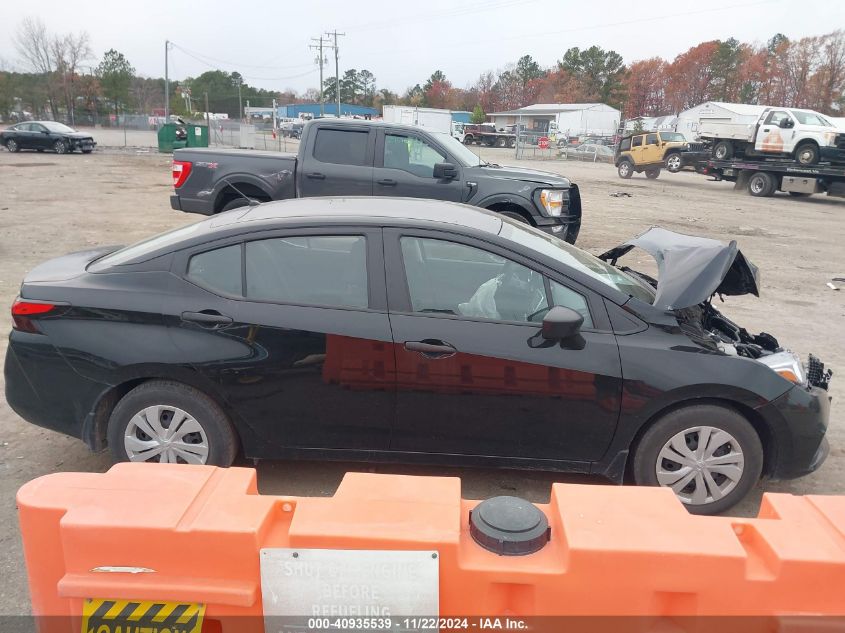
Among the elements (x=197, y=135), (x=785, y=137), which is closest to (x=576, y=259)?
(x=785, y=137)

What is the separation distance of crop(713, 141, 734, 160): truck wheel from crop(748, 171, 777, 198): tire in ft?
6.02

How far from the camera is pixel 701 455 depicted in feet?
11.1

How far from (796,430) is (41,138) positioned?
32727 millimetres

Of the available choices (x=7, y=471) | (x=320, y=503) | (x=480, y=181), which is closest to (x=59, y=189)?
(x=480, y=181)

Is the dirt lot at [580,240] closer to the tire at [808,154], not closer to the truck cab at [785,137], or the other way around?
the tire at [808,154]

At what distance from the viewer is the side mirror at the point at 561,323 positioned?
3186mm

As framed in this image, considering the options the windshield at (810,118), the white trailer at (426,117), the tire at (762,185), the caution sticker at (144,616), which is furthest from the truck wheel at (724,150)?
the white trailer at (426,117)

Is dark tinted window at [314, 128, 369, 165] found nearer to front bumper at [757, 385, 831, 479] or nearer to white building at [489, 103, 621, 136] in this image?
front bumper at [757, 385, 831, 479]

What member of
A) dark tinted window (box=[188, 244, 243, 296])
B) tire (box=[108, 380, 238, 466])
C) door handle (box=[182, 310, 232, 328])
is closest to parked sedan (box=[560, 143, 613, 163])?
dark tinted window (box=[188, 244, 243, 296])

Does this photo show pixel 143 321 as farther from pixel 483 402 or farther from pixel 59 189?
pixel 59 189

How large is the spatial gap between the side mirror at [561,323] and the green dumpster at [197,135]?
33.6 meters

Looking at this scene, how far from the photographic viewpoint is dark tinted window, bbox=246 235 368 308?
3.46m

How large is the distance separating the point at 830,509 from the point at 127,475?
2.44m

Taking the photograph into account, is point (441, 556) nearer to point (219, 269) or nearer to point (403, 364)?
point (403, 364)
